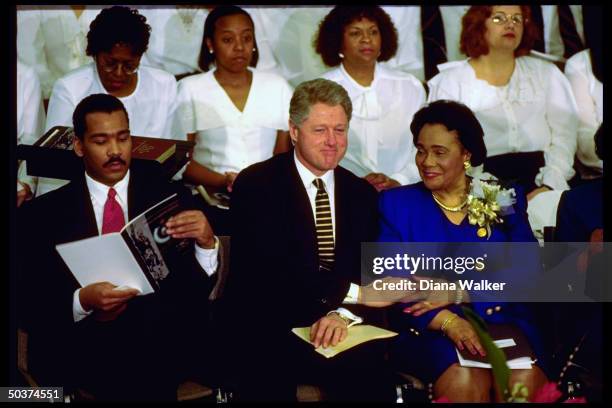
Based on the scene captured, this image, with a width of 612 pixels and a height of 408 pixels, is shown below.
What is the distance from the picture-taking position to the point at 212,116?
4.64 metres

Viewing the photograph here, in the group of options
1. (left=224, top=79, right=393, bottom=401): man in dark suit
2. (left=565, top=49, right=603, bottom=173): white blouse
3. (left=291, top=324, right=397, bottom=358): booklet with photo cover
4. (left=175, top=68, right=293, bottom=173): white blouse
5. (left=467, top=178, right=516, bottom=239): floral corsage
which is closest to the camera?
(left=291, top=324, right=397, bottom=358): booklet with photo cover

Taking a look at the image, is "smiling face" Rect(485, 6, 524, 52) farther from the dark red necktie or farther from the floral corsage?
the dark red necktie

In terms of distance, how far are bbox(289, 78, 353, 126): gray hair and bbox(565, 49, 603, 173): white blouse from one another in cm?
107

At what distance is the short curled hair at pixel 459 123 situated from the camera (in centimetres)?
432

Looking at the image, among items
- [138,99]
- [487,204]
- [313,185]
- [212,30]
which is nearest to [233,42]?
[212,30]

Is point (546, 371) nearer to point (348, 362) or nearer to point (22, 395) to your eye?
point (348, 362)

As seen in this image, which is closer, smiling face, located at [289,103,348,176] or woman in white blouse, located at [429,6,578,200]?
smiling face, located at [289,103,348,176]

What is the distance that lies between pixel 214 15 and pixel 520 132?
137 cm

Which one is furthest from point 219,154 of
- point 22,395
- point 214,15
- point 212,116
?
point 22,395

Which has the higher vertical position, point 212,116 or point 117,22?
point 117,22

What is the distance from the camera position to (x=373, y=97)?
4.72 meters

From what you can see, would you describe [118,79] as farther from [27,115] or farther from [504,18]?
[504,18]

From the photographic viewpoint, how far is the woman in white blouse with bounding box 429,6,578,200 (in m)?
4.71
